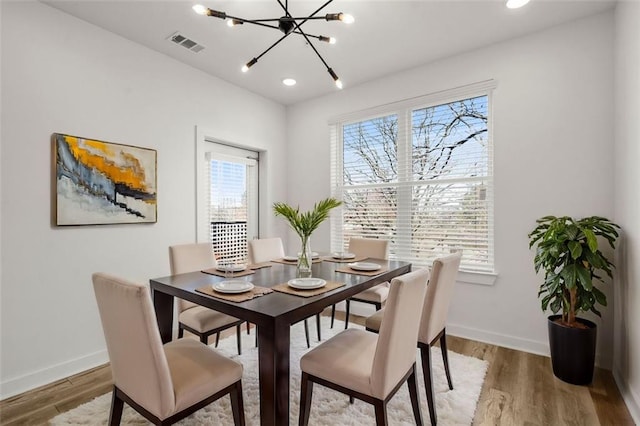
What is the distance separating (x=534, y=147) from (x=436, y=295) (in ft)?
6.03

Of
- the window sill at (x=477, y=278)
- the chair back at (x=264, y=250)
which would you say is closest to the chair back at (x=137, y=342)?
the chair back at (x=264, y=250)

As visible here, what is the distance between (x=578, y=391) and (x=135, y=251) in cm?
362

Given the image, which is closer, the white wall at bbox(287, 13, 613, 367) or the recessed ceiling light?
the recessed ceiling light

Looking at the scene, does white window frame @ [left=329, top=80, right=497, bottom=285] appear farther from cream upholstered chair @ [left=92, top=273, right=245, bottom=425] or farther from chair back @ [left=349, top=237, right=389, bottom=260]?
cream upholstered chair @ [left=92, top=273, right=245, bottom=425]

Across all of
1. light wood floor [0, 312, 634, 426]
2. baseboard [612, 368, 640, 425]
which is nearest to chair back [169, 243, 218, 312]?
light wood floor [0, 312, 634, 426]

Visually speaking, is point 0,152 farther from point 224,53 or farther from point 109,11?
point 224,53

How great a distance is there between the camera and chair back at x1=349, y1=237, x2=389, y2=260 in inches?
121

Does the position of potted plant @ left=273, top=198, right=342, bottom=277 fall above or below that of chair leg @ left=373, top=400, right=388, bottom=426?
above

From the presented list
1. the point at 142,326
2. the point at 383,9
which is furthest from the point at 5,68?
the point at 383,9

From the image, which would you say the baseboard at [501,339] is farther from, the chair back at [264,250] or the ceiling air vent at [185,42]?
the ceiling air vent at [185,42]

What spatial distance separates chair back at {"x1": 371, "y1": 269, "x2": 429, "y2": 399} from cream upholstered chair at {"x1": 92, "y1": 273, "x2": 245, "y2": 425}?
2.27ft

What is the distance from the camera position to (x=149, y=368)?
4.05ft

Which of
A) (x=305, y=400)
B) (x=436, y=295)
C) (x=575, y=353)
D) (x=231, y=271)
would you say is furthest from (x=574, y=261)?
(x=231, y=271)

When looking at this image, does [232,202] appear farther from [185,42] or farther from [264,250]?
[185,42]
